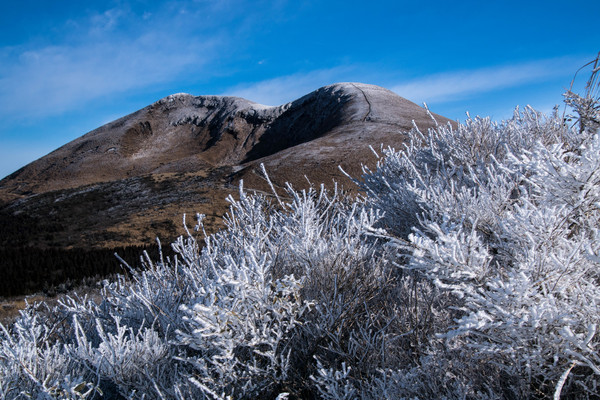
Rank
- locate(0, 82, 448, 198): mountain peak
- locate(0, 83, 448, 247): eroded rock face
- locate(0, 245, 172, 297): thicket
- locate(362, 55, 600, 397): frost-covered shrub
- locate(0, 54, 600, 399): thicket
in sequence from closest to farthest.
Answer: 1. locate(362, 55, 600, 397): frost-covered shrub
2. locate(0, 54, 600, 399): thicket
3. locate(0, 245, 172, 297): thicket
4. locate(0, 83, 448, 247): eroded rock face
5. locate(0, 82, 448, 198): mountain peak

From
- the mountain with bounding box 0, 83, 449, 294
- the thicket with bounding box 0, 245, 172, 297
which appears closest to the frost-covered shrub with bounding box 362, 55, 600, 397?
the mountain with bounding box 0, 83, 449, 294

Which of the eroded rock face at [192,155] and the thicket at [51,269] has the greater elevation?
the eroded rock face at [192,155]

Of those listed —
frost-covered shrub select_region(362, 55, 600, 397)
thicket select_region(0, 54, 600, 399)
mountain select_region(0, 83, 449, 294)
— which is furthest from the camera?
mountain select_region(0, 83, 449, 294)

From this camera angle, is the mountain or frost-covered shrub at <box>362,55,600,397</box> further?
the mountain

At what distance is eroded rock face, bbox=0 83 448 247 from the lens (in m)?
24.9

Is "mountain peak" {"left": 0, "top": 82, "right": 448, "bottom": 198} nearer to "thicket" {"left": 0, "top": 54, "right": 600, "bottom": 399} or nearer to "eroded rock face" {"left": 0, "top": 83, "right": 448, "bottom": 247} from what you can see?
"eroded rock face" {"left": 0, "top": 83, "right": 448, "bottom": 247}

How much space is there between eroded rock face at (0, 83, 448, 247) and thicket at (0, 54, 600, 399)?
718 inches

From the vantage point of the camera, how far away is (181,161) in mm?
50719

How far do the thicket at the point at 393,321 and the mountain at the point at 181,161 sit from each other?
25.8 ft

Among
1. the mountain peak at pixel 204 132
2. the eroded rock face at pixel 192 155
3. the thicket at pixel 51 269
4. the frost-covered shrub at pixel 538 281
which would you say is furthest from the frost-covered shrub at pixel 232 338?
the mountain peak at pixel 204 132

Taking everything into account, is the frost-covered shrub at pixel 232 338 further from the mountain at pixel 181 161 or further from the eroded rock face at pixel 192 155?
the eroded rock face at pixel 192 155

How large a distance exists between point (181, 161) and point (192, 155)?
24.6 ft

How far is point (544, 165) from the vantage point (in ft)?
5.95

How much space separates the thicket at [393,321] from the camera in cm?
157
